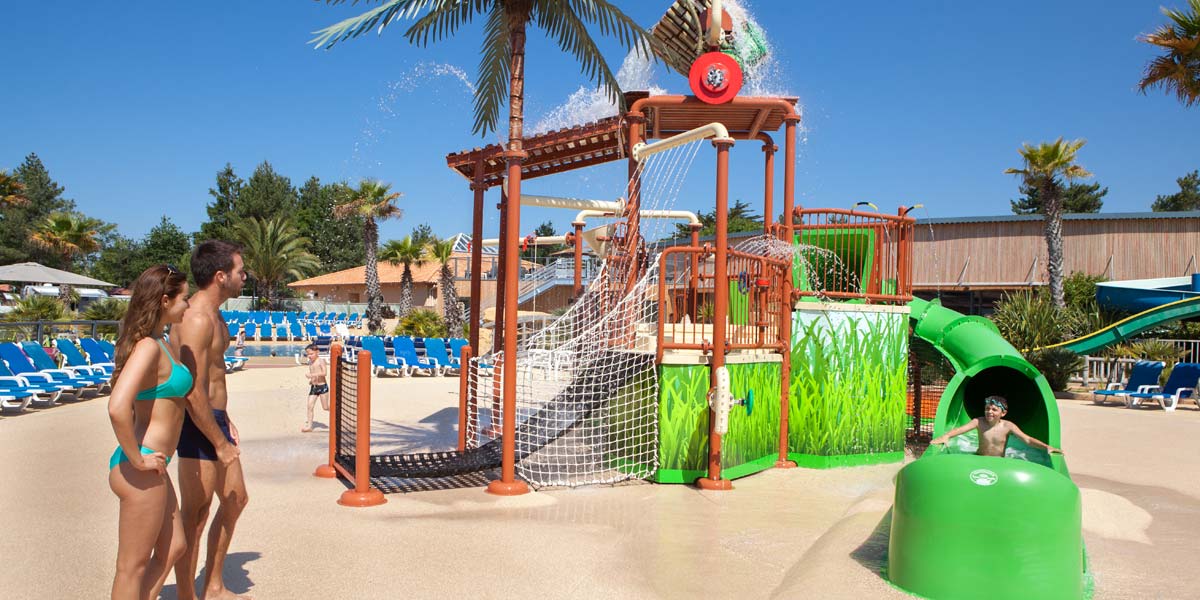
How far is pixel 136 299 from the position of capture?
3684mm

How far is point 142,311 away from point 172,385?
0.35 metres

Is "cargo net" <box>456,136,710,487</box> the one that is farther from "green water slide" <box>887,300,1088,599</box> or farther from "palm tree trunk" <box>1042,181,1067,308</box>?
"palm tree trunk" <box>1042,181,1067,308</box>

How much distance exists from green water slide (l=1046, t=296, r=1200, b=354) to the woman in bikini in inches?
833

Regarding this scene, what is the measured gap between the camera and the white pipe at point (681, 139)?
8273 mm

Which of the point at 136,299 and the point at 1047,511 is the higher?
the point at 136,299

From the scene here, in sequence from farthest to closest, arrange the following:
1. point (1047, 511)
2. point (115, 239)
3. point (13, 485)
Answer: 1. point (115, 239)
2. point (13, 485)
3. point (1047, 511)

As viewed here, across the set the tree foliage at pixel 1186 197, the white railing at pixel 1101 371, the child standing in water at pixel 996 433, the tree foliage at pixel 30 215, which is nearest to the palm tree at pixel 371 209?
the tree foliage at pixel 30 215

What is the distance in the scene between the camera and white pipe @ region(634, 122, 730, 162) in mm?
8273

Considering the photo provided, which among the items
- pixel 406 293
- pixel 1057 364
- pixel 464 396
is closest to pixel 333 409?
pixel 464 396

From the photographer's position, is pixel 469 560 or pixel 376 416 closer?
pixel 469 560

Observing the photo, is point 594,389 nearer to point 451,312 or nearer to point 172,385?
point 172,385

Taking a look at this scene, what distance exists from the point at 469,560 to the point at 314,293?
165ft

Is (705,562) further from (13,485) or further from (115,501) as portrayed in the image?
(13,485)

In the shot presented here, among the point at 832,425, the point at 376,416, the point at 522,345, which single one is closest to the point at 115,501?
the point at 522,345
